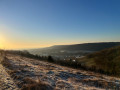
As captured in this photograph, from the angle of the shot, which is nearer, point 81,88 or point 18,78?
point 81,88

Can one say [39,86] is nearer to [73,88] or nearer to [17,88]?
[17,88]

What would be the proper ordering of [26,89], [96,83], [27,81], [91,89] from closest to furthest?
[26,89] < [91,89] < [27,81] < [96,83]

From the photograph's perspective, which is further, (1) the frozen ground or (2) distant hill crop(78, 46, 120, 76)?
(2) distant hill crop(78, 46, 120, 76)

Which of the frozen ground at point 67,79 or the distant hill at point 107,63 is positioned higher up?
the frozen ground at point 67,79

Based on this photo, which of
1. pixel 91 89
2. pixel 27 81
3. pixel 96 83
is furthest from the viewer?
pixel 96 83

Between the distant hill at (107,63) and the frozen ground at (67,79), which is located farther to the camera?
the distant hill at (107,63)

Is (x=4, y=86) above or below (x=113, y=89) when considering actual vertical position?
above

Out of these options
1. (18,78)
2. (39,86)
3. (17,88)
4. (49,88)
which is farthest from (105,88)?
(18,78)

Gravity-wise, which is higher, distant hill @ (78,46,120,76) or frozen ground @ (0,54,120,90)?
frozen ground @ (0,54,120,90)

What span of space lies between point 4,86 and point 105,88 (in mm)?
4531

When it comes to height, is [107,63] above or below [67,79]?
below

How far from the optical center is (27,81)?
394 cm

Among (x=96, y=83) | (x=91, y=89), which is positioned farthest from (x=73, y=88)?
(x=96, y=83)

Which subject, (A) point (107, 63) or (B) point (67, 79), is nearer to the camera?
(B) point (67, 79)
